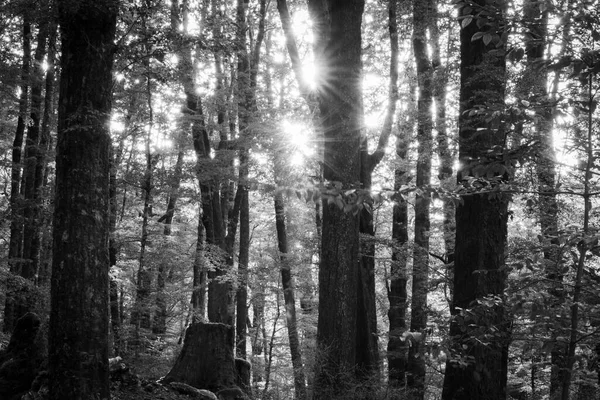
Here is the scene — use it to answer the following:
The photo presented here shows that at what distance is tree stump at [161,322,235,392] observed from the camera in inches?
318

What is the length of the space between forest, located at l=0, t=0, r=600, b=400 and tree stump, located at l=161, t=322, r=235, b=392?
0.10 feet

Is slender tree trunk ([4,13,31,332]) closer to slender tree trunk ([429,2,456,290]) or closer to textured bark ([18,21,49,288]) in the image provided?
textured bark ([18,21,49,288])

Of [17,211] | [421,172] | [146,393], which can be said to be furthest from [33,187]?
[421,172]

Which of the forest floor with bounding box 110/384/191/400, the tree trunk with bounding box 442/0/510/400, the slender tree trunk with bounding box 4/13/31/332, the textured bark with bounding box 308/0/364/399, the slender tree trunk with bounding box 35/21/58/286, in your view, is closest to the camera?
the tree trunk with bounding box 442/0/510/400

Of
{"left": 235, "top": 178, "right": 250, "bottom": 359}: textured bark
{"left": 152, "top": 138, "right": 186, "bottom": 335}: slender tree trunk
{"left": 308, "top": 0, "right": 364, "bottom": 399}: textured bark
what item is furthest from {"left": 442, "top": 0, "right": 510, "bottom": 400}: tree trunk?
{"left": 235, "top": 178, "right": 250, "bottom": 359}: textured bark

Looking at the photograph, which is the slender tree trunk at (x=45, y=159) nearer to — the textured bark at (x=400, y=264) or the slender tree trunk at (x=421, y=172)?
the textured bark at (x=400, y=264)

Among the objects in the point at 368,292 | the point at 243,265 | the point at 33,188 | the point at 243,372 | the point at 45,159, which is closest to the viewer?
the point at 243,372

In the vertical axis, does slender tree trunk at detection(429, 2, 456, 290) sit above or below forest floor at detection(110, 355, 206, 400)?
above

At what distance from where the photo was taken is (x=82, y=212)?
18.3 ft

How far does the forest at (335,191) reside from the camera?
296cm

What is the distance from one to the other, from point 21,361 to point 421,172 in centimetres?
907

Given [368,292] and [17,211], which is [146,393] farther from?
[17,211]

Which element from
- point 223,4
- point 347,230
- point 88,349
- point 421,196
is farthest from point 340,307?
point 223,4

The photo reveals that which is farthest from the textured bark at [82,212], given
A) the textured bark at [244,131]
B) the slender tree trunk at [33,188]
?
the textured bark at [244,131]
